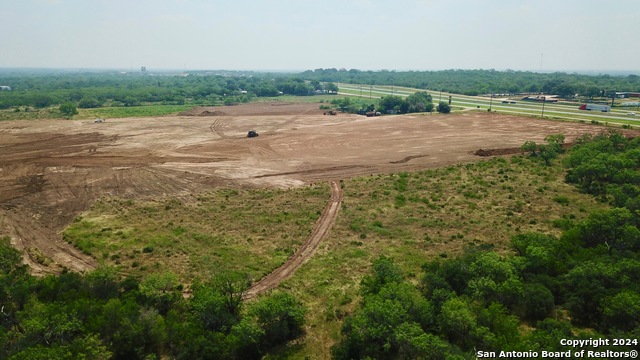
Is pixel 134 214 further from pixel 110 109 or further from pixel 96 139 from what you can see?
pixel 110 109

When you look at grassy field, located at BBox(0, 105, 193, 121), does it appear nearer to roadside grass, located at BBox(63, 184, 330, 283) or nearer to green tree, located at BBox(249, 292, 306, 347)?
roadside grass, located at BBox(63, 184, 330, 283)

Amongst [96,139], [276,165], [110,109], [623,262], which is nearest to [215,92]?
[110,109]

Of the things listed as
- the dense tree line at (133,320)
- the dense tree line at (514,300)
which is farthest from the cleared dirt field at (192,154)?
the dense tree line at (514,300)

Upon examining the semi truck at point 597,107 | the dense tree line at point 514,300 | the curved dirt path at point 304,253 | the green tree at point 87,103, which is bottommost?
the curved dirt path at point 304,253

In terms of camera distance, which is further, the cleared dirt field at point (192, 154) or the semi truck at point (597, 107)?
the semi truck at point (597, 107)

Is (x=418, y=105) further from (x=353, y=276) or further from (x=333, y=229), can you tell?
(x=353, y=276)

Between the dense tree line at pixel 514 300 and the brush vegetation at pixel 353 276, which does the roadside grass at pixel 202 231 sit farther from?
the dense tree line at pixel 514 300
